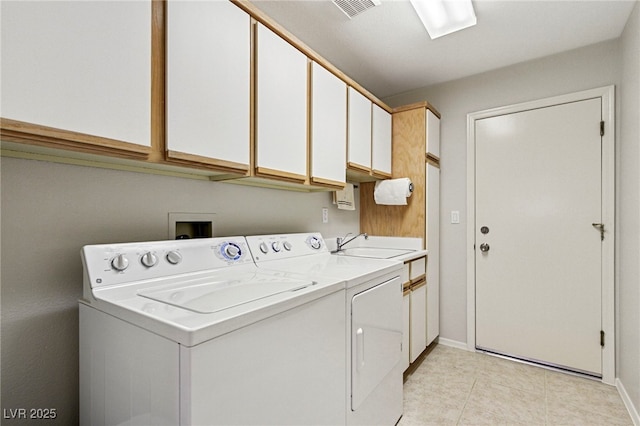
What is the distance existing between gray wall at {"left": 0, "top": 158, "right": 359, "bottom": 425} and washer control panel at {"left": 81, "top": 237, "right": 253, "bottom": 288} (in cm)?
19

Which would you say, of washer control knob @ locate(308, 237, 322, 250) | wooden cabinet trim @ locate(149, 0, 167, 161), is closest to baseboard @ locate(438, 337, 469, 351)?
washer control knob @ locate(308, 237, 322, 250)

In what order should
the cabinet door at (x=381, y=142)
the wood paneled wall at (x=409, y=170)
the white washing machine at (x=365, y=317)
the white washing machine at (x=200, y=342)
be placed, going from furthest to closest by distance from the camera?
the wood paneled wall at (x=409, y=170) → the cabinet door at (x=381, y=142) → the white washing machine at (x=365, y=317) → the white washing machine at (x=200, y=342)

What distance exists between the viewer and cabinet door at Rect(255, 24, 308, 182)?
1.48 meters

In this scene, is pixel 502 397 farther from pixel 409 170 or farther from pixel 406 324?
pixel 409 170

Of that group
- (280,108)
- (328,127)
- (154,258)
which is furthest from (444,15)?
(154,258)

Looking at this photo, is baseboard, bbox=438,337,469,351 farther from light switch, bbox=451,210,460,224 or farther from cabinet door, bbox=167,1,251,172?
cabinet door, bbox=167,1,251,172

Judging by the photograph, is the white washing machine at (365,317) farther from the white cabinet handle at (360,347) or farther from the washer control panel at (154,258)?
the washer control panel at (154,258)

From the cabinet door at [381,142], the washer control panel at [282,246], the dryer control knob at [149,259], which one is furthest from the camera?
the cabinet door at [381,142]

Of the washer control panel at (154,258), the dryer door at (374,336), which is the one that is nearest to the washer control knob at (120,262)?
the washer control panel at (154,258)

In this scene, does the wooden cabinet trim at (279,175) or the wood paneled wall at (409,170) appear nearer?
the wooden cabinet trim at (279,175)

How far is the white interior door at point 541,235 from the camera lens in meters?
2.26

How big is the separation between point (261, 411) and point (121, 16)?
4.22 feet

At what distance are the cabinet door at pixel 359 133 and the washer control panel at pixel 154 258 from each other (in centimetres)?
107

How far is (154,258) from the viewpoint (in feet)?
3.84
